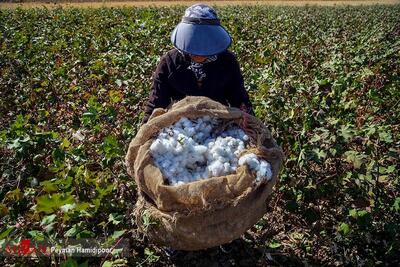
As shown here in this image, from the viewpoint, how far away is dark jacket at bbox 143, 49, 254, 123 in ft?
7.95

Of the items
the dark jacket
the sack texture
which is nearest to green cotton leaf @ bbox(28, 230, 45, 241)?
the sack texture

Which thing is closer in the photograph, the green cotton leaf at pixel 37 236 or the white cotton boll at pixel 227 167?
the green cotton leaf at pixel 37 236

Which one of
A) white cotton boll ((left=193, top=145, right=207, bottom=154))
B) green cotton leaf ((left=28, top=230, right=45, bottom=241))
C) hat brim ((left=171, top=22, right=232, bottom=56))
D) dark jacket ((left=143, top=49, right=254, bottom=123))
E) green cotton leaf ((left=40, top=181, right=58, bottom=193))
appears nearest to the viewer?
green cotton leaf ((left=28, top=230, right=45, bottom=241))

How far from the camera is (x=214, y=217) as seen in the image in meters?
1.77

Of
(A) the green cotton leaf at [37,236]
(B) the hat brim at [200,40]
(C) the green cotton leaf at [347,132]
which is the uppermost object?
(B) the hat brim at [200,40]

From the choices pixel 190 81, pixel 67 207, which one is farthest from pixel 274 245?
pixel 67 207

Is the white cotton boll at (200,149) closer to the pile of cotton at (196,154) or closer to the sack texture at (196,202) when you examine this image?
the pile of cotton at (196,154)

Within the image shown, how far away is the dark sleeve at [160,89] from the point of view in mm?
2451

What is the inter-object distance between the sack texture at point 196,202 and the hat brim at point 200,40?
19.1 inches

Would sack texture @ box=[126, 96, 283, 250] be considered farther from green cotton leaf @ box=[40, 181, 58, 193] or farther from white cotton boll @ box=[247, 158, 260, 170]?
green cotton leaf @ box=[40, 181, 58, 193]

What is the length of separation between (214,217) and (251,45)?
6211 millimetres

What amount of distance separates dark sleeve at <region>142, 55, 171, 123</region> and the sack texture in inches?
20.2

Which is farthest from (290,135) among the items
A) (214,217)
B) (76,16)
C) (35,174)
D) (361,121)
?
(76,16)

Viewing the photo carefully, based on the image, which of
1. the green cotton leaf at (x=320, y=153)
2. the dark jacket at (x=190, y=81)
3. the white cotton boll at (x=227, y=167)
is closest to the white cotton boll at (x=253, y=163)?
the white cotton boll at (x=227, y=167)
